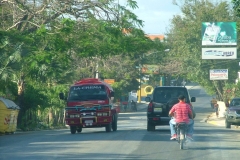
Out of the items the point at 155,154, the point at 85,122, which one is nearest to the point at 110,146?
the point at 155,154

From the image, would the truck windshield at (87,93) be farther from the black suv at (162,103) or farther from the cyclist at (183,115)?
the cyclist at (183,115)

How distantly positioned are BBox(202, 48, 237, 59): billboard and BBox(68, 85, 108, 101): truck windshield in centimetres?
3686

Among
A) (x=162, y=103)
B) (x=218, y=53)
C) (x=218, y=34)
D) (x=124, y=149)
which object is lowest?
(x=124, y=149)

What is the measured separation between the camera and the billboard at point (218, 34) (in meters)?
61.4

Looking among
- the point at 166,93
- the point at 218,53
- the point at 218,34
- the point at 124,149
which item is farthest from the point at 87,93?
the point at 218,53

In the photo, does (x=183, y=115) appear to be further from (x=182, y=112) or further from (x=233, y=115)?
(x=233, y=115)

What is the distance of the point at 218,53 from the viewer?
2532 inches

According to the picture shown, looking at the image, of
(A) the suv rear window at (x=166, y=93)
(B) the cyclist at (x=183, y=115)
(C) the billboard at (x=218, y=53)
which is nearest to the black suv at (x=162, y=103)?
(A) the suv rear window at (x=166, y=93)

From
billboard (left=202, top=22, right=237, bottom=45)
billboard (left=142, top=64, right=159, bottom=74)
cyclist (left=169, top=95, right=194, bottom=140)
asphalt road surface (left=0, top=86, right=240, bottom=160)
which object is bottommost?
asphalt road surface (left=0, top=86, right=240, bottom=160)

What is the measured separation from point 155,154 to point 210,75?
163 feet

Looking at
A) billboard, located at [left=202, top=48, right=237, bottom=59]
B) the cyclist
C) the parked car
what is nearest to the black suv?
the cyclist

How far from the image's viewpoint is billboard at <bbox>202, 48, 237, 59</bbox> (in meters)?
64.1

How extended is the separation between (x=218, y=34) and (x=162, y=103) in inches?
1397

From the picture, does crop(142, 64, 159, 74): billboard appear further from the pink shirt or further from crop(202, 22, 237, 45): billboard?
the pink shirt
